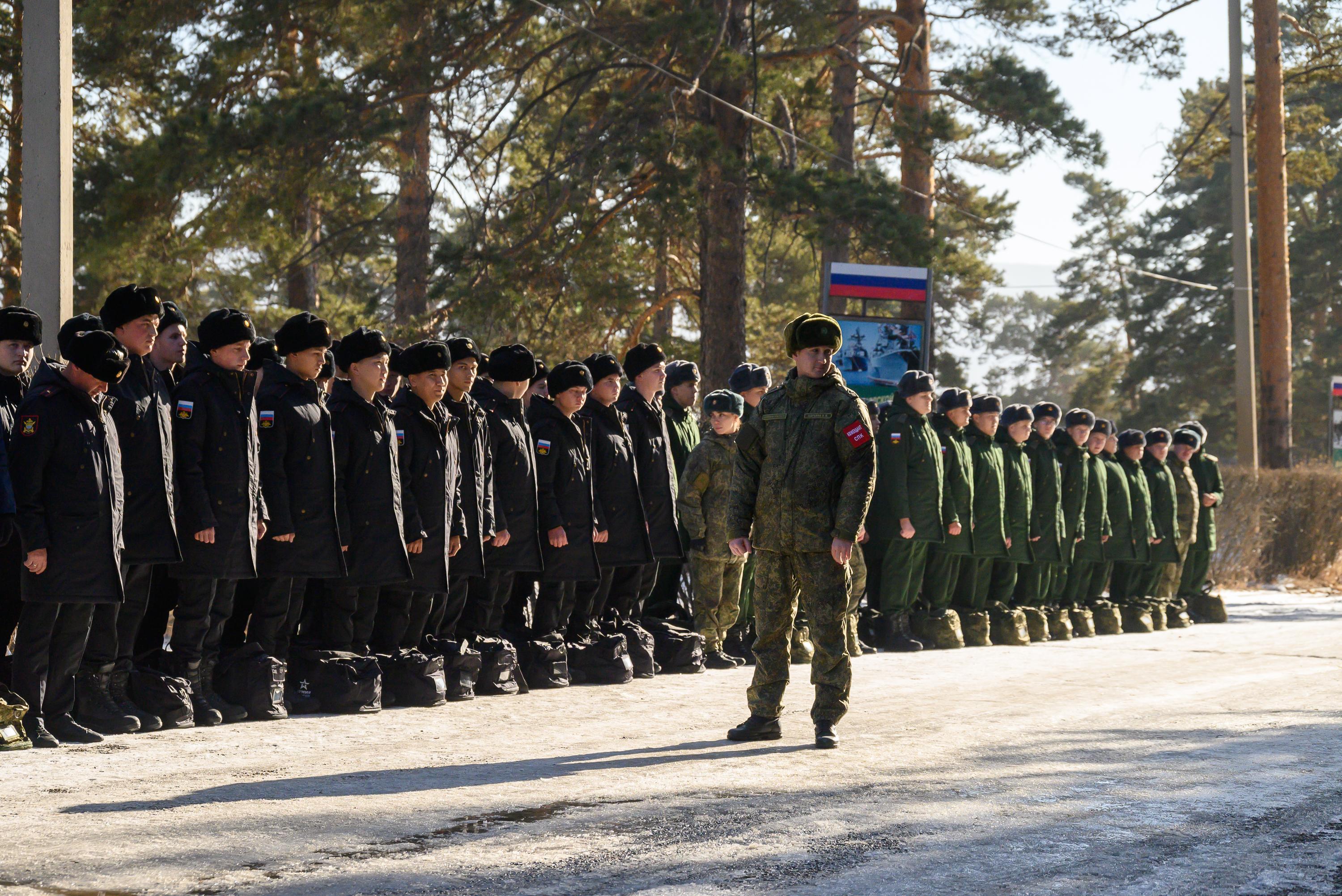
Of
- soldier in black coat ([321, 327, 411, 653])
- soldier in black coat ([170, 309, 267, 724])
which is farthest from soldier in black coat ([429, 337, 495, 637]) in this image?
soldier in black coat ([170, 309, 267, 724])

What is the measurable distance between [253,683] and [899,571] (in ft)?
21.1

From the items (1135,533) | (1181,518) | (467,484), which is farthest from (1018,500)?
(467,484)

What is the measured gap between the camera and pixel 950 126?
2006cm

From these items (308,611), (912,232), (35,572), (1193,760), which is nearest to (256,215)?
(912,232)

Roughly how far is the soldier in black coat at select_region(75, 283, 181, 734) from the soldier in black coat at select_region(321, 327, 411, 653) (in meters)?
1.17

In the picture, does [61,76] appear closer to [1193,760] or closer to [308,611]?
[308,611]

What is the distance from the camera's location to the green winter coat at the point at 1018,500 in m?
14.7

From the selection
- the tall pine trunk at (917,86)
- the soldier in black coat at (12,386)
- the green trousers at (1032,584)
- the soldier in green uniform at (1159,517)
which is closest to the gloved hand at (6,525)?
the soldier in black coat at (12,386)

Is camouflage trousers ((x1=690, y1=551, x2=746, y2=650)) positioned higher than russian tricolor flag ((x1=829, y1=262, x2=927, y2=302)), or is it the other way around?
russian tricolor flag ((x1=829, y1=262, x2=927, y2=302))

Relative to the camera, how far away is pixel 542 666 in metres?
10.1

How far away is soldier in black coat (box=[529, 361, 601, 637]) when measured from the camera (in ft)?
33.9

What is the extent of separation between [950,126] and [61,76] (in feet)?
42.2

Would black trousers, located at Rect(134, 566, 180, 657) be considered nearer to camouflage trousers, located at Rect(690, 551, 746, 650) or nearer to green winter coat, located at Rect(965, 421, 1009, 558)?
camouflage trousers, located at Rect(690, 551, 746, 650)

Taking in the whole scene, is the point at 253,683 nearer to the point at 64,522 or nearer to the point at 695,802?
the point at 64,522
